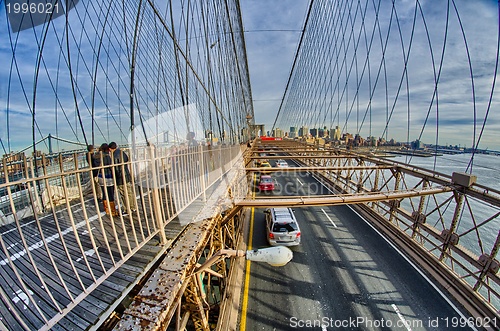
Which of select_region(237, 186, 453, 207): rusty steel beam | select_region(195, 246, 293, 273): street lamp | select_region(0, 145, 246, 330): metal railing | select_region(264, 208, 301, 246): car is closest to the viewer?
select_region(0, 145, 246, 330): metal railing

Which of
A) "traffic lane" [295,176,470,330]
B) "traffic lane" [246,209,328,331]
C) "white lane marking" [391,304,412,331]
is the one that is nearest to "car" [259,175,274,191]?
"traffic lane" [295,176,470,330]

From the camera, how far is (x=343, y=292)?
20.8ft

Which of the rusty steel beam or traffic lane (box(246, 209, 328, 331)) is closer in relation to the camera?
the rusty steel beam

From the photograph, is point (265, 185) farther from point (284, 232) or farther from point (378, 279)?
point (378, 279)

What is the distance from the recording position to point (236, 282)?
21.9 ft

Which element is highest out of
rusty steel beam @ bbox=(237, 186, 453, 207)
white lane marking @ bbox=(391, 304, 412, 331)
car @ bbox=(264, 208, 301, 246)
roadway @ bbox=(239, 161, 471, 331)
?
rusty steel beam @ bbox=(237, 186, 453, 207)

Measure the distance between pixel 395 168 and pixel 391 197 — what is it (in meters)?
3.55

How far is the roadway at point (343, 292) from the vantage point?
5.38 metres

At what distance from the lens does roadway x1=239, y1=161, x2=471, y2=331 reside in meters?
5.38

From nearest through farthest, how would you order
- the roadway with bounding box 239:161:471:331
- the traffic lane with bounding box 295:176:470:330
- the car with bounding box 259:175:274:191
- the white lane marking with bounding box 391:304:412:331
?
1. the white lane marking with bounding box 391:304:412:331
2. the roadway with bounding box 239:161:471:331
3. the traffic lane with bounding box 295:176:470:330
4. the car with bounding box 259:175:274:191

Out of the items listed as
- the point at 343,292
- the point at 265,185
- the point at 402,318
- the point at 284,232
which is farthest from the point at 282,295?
the point at 265,185

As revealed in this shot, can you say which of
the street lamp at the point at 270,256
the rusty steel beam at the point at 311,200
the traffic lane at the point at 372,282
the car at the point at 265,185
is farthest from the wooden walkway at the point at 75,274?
the car at the point at 265,185

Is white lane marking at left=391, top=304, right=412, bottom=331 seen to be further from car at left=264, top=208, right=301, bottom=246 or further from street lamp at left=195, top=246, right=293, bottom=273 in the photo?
street lamp at left=195, top=246, right=293, bottom=273

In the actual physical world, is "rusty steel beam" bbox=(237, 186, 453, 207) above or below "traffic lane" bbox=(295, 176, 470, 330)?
above
